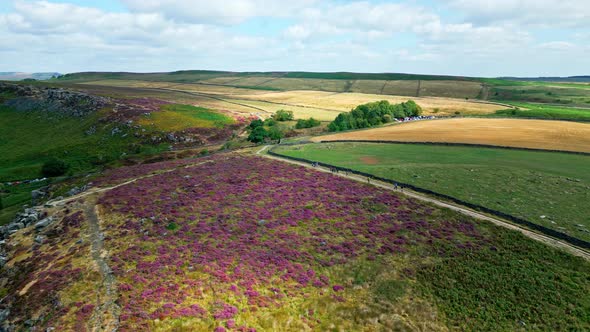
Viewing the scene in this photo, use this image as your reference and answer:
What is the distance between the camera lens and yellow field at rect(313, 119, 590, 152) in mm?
82650

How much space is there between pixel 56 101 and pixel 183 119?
6827 centimetres

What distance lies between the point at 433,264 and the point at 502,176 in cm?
3177

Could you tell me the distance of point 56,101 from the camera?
518ft

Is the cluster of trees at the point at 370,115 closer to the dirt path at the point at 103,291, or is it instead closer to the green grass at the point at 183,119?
the green grass at the point at 183,119

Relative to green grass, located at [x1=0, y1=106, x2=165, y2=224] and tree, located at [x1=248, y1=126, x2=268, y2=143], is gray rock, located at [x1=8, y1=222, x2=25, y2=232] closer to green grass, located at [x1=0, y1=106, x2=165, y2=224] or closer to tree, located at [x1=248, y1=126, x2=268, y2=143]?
green grass, located at [x1=0, y1=106, x2=165, y2=224]

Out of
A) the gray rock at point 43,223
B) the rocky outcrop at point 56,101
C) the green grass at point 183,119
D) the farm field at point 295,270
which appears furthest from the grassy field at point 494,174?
the rocky outcrop at point 56,101

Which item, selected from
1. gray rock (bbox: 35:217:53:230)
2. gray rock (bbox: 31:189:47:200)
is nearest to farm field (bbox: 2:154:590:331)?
gray rock (bbox: 35:217:53:230)

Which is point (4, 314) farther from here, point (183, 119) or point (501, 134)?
point (183, 119)

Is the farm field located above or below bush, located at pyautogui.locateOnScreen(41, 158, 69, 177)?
above

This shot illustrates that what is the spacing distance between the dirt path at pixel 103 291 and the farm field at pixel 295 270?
0.17m

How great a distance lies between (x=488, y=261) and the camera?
37.7m

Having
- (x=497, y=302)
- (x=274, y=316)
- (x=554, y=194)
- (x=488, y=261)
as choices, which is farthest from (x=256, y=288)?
(x=554, y=194)

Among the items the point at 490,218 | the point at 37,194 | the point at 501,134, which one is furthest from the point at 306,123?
the point at 490,218

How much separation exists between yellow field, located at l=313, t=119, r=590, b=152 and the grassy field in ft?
24.8
